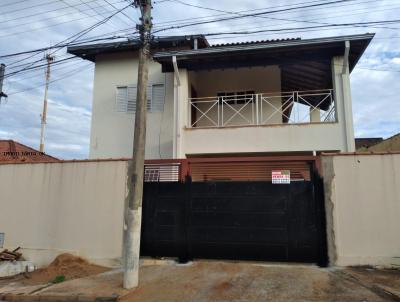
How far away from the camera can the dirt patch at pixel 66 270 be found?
27.8 feet

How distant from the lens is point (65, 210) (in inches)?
369

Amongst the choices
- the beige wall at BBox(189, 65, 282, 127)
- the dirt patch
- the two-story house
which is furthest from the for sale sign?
the beige wall at BBox(189, 65, 282, 127)

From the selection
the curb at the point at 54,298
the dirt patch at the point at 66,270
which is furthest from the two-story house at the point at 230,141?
the curb at the point at 54,298

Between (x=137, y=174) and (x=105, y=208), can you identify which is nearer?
(x=137, y=174)

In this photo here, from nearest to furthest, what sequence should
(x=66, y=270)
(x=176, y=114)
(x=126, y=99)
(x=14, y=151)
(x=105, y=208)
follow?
(x=66, y=270) < (x=105, y=208) < (x=176, y=114) < (x=126, y=99) < (x=14, y=151)

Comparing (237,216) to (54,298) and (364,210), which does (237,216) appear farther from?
(54,298)

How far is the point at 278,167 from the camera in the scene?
8477 mm

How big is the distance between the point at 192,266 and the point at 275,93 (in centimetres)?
682

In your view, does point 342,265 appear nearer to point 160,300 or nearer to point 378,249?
point 378,249

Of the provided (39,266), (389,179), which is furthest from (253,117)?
(39,266)

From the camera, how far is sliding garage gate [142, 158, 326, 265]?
815 centimetres

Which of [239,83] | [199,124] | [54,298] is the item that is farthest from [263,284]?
[239,83]

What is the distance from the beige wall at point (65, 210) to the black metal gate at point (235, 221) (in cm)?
81

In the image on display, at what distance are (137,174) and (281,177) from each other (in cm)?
316
